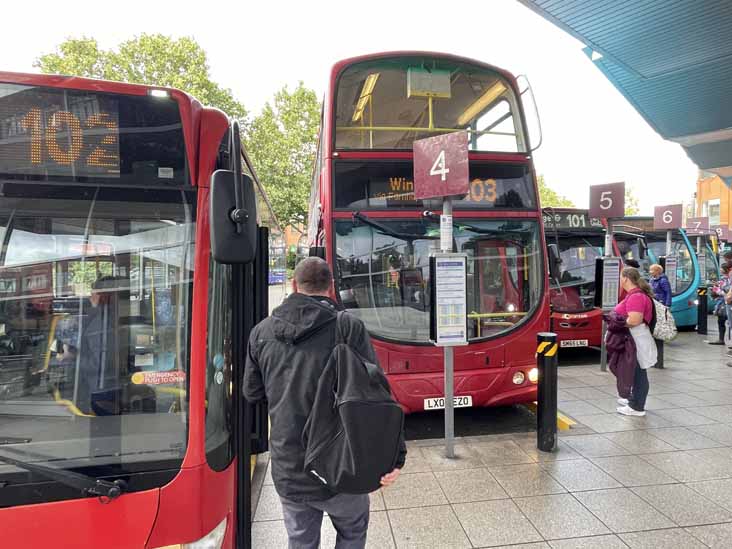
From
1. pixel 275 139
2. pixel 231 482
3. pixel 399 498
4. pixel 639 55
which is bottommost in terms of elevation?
pixel 399 498

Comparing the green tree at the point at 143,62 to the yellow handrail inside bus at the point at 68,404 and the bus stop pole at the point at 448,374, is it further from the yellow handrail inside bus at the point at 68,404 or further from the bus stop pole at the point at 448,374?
the yellow handrail inside bus at the point at 68,404

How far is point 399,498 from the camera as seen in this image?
12.8 ft

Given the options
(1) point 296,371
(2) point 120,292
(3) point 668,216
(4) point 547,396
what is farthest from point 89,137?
(3) point 668,216

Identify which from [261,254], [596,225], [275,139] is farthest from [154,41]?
[261,254]

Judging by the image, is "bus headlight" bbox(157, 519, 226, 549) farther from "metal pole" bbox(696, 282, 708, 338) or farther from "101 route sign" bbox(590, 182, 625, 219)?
"metal pole" bbox(696, 282, 708, 338)

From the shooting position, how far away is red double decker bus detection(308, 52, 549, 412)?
5074mm

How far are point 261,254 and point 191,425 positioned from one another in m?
1.46

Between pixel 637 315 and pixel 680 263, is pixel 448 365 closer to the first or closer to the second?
pixel 637 315

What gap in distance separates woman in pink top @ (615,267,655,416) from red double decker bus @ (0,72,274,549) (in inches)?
193

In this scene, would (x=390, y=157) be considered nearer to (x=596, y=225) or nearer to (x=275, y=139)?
(x=596, y=225)

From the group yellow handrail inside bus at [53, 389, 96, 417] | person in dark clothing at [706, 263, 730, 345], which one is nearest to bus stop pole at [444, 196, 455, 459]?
yellow handrail inside bus at [53, 389, 96, 417]

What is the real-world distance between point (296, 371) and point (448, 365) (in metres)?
2.76

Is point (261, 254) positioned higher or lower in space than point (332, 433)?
higher

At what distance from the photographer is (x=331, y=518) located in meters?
2.18
